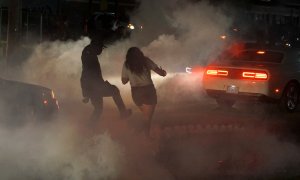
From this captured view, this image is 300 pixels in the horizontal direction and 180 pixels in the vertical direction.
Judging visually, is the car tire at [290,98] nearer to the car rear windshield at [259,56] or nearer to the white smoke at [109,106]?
the car rear windshield at [259,56]

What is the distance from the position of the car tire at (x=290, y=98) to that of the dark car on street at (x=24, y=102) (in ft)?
20.0

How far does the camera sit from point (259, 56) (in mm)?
13148

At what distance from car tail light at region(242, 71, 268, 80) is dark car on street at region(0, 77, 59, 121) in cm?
525

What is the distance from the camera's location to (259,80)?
12.3 metres

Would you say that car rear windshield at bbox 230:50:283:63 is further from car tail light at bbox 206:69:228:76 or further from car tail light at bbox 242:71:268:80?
car tail light at bbox 242:71:268:80

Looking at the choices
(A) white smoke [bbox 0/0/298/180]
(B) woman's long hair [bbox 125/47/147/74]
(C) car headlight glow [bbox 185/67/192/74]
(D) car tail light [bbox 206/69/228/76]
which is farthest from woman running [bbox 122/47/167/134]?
(C) car headlight glow [bbox 185/67/192/74]

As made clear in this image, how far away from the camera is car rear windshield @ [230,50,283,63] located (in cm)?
1303

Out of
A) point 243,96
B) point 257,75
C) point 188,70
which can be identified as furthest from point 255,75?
point 188,70

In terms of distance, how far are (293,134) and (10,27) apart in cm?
723

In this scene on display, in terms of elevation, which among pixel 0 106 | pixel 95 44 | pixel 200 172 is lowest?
pixel 200 172

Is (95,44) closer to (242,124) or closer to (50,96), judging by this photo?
(50,96)

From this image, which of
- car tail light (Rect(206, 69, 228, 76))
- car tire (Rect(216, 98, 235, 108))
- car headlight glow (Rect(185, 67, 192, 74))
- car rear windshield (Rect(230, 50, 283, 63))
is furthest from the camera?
car headlight glow (Rect(185, 67, 192, 74))

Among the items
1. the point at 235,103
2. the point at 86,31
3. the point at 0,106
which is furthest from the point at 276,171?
the point at 86,31

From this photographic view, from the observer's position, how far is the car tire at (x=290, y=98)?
12.9 meters
